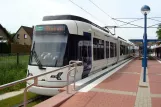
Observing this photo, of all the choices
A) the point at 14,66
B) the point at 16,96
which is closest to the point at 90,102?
the point at 16,96

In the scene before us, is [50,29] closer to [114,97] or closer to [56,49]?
[56,49]

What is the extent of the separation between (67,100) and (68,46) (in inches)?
126

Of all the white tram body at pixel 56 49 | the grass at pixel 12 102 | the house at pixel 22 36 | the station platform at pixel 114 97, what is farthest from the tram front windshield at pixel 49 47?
the house at pixel 22 36

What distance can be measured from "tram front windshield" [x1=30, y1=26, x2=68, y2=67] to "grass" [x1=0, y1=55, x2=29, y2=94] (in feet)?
11.6

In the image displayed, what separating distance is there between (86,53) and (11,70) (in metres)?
7.11

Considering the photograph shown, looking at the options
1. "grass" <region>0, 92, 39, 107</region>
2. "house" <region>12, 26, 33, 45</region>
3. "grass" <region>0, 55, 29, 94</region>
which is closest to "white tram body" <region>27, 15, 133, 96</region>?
"grass" <region>0, 92, 39, 107</region>

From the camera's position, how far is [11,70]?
18.2 metres

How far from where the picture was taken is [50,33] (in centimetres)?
1159

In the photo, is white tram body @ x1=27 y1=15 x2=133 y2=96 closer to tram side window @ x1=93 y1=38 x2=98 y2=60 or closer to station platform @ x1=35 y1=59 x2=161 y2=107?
station platform @ x1=35 y1=59 x2=161 y2=107

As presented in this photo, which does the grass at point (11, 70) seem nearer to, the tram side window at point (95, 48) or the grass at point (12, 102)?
the grass at point (12, 102)

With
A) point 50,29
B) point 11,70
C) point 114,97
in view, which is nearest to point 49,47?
point 50,29

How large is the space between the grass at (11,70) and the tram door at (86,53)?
411cm

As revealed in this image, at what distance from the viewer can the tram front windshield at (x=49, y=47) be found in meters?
11.1

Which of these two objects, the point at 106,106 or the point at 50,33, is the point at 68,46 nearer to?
the point at 50,33
